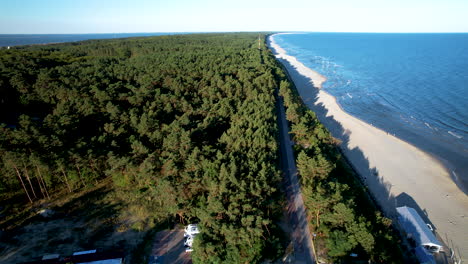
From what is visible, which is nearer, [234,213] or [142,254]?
[234,213]

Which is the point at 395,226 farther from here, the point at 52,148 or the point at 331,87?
the point at 331,87

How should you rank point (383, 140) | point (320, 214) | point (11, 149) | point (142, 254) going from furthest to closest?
point (383, 140)
point (11, 149)
point (320, 214)
point (142, 254)

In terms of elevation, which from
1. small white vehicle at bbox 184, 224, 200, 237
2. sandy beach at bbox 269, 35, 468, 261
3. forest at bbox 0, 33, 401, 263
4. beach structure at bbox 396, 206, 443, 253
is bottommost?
sandy beach at bbox 269, 35, 468, 261

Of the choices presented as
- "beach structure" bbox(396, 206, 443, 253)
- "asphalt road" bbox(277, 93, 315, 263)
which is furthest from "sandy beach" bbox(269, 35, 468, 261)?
"asphalt road" bbox(277, 93, 315, 263)

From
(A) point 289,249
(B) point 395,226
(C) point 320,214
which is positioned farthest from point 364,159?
(A) point 289,249

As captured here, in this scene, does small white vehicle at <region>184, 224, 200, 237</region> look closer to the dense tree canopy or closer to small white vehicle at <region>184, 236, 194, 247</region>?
small white vehicle at <region>184, 236, 194, 247</region>

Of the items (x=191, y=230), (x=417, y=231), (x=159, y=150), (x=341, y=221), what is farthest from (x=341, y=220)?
(x=159, y=150)

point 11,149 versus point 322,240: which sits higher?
point 11,149
